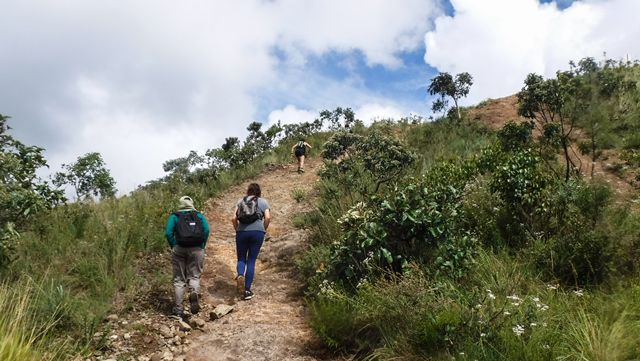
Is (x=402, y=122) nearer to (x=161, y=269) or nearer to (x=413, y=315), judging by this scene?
(x=161, y=269)

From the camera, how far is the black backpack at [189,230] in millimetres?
5988

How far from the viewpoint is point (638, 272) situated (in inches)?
183

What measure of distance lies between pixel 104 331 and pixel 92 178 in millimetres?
12934

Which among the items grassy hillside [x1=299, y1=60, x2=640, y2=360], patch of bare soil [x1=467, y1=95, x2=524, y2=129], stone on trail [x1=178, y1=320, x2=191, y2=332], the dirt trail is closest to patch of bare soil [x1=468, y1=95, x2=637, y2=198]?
patch of bare soil [x1=467, y1=95, x2=524, y2=129]

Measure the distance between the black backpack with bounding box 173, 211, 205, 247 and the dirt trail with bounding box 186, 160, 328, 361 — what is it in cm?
109

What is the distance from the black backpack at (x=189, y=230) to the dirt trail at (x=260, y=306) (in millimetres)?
1089

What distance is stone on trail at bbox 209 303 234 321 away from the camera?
6008 millimetres

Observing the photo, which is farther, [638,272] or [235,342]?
[235,342]

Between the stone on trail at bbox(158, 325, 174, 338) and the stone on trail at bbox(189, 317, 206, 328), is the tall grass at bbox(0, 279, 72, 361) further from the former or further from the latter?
the stone on trail at bbox(189, 317, 206, 328)

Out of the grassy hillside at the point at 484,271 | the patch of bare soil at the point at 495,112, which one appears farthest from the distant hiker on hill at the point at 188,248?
the patch of bare soil at the point at 495,112

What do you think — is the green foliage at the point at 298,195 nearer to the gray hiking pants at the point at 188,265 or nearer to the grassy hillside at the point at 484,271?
the grassy hillside at the point at 484,271

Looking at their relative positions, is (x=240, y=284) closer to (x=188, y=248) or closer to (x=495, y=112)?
(x=188, y=248)

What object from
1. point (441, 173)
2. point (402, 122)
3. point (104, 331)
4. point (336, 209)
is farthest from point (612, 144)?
point (104, 331)

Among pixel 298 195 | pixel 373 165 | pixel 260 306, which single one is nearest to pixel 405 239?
pixel 260 306
